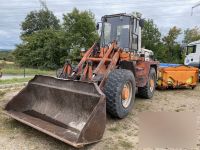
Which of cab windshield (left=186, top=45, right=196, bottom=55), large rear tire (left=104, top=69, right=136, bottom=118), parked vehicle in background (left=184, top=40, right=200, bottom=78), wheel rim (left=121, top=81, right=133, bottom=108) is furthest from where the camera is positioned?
cab windshield (left=186, top=45, right=196, bottom=55)

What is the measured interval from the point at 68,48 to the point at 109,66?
923 inches

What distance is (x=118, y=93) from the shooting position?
5.60m

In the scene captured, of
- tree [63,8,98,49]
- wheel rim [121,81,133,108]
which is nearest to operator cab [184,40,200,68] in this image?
wheel rim [121,81,133,108]

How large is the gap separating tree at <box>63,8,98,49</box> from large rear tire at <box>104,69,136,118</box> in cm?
2317

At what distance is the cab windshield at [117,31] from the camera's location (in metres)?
7.72

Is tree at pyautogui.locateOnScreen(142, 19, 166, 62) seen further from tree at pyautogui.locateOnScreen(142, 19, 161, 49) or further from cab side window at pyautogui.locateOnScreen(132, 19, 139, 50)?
cab side window at pyautogui.locateOnScreen(132, 19, 139, 50)

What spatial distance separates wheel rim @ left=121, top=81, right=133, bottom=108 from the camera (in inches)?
237

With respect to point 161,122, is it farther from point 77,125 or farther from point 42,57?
point 42,57

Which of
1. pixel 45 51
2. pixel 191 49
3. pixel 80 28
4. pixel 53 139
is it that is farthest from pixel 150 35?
pixel 53 139

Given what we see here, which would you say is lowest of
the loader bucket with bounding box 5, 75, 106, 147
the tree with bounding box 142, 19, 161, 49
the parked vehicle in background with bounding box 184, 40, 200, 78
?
the loader bucket with bounding box 5, 75, 106, 147

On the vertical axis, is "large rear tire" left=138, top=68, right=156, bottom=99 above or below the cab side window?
below

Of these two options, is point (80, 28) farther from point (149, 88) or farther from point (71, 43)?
point (149, 88)

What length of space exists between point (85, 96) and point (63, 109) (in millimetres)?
640

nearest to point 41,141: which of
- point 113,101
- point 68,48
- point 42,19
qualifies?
point 113,101
